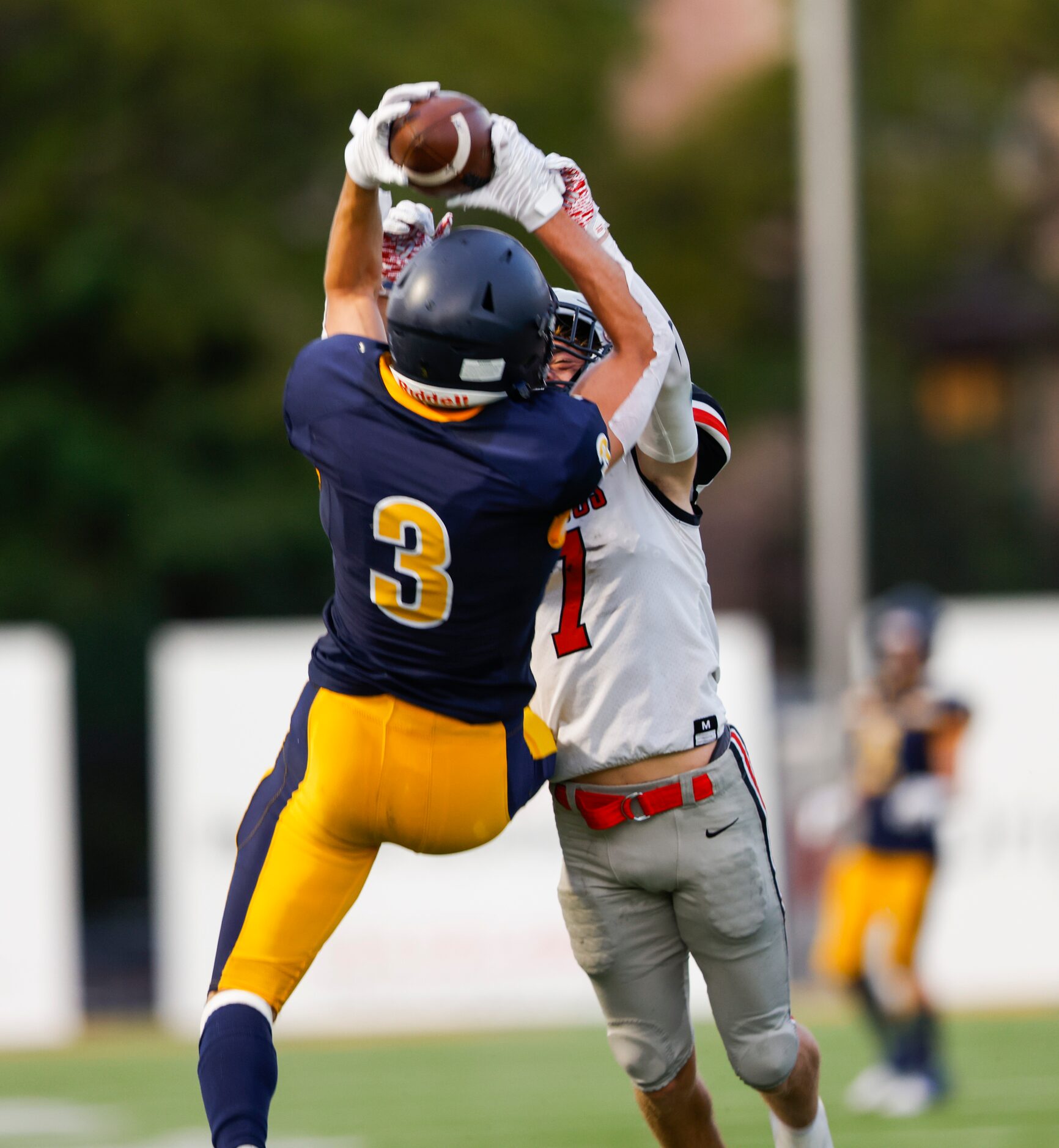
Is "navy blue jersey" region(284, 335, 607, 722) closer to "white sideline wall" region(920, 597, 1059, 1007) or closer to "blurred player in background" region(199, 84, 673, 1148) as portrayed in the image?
"blurred player in background" region(199, 84, 673, 1148)

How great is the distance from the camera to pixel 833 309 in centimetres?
1056

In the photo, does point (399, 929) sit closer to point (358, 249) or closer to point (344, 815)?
point (344, 815)

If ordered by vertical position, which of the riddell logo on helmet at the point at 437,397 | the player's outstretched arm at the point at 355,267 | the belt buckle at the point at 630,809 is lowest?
the belt buckle at the point at 630,809

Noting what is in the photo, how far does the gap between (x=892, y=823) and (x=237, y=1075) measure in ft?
14.0

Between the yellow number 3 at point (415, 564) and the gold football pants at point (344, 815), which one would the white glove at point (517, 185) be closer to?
the yellow number 3 at point (415, 564)

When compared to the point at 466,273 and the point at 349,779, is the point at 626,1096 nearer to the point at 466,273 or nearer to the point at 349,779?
the point at 349,779

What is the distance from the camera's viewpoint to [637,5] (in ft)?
61.1

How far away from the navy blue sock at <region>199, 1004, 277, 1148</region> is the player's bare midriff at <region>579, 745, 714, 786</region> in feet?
2.83

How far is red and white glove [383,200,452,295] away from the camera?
154 inches

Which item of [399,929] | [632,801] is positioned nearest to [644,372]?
[632,801]

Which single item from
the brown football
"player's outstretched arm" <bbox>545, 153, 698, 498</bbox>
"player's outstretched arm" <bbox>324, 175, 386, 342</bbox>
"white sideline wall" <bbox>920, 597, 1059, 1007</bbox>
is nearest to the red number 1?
"player's outstretched arm" <bbox>545, 153, 698, 498</bbox>

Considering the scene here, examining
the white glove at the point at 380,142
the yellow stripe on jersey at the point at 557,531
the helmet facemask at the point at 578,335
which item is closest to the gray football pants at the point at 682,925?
the yellow stripe on jersey at the point at 557,531

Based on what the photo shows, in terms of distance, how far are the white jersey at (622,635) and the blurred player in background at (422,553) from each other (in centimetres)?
20

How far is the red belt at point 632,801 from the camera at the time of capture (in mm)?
3855
